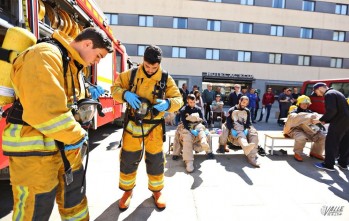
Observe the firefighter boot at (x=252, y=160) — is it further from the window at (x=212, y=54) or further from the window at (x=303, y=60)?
the window at (x=303, y=60)

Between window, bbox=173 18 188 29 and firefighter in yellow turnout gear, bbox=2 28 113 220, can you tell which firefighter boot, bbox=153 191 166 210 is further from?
window, bbox=173 18 188 29

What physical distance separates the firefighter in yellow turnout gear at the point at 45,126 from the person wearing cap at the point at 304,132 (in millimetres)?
4270

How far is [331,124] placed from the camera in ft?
12.8

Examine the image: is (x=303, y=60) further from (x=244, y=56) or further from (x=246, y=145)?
(x=246, y=145)

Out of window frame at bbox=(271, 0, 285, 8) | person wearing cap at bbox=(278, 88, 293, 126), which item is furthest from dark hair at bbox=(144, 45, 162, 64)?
window frame at bbox=(271, 0, 285, 8)

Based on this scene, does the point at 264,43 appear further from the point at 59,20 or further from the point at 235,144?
the point at 59,20

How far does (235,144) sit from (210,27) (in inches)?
615

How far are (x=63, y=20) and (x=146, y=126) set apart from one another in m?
1.97

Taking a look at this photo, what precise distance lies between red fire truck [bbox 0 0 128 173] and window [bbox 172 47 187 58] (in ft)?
39.8

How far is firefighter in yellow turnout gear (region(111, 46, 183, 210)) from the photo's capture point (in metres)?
2.41

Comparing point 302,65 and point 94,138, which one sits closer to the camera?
point 94,138

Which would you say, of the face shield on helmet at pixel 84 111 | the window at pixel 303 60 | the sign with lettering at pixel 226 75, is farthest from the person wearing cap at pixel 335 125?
the window at pixel 303 60

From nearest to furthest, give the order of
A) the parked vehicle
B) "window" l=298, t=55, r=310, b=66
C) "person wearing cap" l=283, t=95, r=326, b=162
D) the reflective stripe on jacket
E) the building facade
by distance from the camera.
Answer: the reflective stripe on jacket < "person wearing cap" l=283, t=95, r=326, b=162 < the parked vehicle < the building facade < "window" l=298, t=55, r=310, b=66

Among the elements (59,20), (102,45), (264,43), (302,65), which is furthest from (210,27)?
(102,45)
